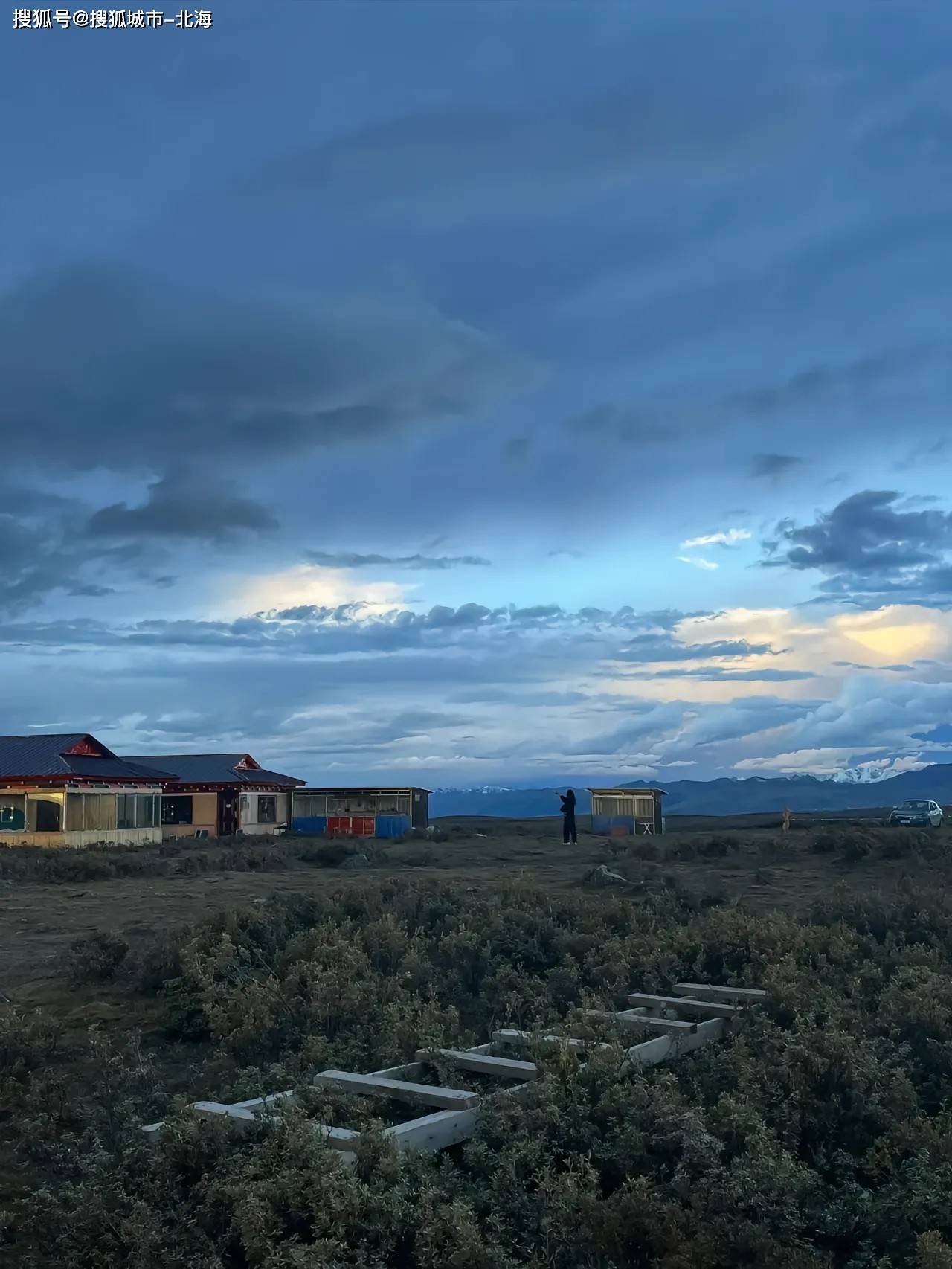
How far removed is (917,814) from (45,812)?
42616 millimetres

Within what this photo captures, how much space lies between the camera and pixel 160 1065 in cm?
881

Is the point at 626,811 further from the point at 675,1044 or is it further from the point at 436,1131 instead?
the point at 436,1131

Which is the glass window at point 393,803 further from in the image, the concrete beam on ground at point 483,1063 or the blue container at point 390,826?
the concrete beam on ground at point 483,1063

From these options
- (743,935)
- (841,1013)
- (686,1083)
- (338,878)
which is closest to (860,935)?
(743,935)

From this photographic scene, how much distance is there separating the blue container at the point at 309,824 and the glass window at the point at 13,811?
14.6 meters

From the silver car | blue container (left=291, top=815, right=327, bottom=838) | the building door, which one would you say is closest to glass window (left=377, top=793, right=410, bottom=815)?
blue container (left=291, top=815, right=327, bottom=838)

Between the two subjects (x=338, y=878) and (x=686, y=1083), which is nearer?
(x=686, y=1083)

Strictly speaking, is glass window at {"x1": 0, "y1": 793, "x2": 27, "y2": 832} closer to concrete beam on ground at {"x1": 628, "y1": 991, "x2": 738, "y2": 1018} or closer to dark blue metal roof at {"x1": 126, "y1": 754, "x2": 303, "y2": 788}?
dark blue metal roof at {"x1": 126, "y1": 754, "x2": 303, "y2": 788}

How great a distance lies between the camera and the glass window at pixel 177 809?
5153 cm

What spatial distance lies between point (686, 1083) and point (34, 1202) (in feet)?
14.5

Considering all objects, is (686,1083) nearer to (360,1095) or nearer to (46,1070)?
(360,1095)

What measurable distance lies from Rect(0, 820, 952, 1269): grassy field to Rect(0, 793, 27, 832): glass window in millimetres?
23011

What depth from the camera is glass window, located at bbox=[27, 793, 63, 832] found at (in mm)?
40562

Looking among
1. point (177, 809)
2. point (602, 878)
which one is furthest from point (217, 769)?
point (602, 878)
